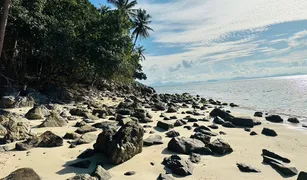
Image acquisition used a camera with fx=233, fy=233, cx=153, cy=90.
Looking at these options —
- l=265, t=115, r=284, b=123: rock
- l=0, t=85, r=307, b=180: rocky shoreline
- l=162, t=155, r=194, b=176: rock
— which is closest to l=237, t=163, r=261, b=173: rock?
l=0, t=85, r=307, b=180: rocky shoreline

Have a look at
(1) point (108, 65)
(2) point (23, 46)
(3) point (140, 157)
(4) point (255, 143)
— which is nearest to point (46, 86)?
(2) point (23, 46)

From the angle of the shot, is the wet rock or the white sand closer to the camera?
the wet rock

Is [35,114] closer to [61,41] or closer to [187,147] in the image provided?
[61,41]

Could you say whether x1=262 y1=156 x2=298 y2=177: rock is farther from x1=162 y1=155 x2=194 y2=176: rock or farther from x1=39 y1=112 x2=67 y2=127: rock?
x1=39 y1=112 x2=67 y2=127: rock

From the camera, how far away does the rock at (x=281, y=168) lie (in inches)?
223

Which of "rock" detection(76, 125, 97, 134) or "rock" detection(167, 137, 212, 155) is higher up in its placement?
"rock" detection(76, 125, 97, 134)

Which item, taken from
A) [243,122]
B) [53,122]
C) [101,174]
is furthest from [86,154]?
[243,122]

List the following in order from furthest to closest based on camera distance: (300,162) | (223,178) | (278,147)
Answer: (278,147) < (300,162) < (223,178)

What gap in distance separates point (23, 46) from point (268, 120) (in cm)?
1587

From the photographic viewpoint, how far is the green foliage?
12.7 metres

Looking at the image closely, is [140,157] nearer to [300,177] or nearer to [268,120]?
[300,177]

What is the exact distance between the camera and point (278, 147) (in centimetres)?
822

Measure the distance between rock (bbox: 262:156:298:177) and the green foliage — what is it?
11.5 metres

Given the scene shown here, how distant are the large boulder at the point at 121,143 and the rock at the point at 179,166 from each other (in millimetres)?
879
